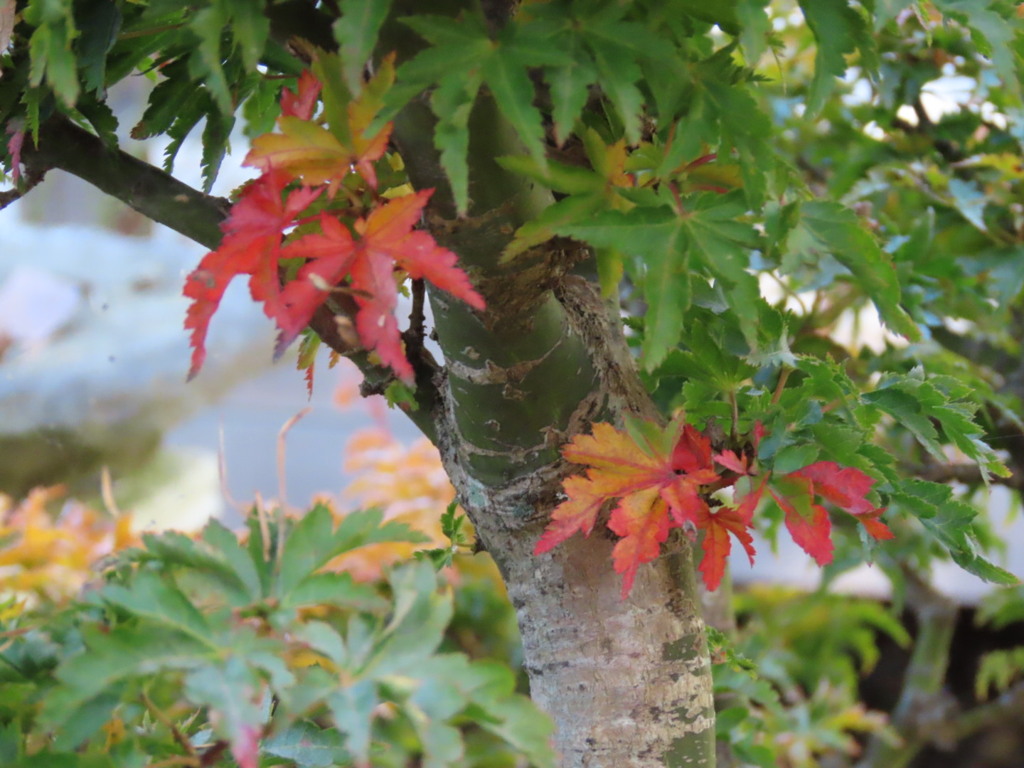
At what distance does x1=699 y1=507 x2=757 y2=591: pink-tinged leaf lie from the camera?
0.41 metres

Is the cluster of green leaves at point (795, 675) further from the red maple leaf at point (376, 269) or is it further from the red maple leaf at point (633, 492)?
the red maple leaf at point (376, 269)

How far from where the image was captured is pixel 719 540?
1.36 feet

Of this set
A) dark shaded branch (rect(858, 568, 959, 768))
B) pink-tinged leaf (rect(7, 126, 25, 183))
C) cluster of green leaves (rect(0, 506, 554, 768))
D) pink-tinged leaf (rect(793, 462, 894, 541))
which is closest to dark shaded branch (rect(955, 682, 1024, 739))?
dark shaded branch (rect(858, 568, 959, 768))

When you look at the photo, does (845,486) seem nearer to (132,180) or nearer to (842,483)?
(842,483)

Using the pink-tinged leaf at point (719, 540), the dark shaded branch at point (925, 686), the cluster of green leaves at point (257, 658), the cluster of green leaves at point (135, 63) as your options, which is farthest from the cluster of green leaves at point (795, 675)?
the cluster of green leaves at point (135, 63)

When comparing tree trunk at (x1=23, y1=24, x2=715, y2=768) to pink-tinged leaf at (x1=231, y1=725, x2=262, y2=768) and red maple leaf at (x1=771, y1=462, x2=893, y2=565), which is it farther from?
pink-tinged leaf at (x1=231, y1=725, x2=262, y2=768)

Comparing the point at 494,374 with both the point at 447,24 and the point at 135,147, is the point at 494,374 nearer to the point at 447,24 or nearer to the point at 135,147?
the point at 447,24

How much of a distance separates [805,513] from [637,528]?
75mm

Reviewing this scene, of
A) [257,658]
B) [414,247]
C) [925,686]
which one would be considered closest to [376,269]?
[414,247]

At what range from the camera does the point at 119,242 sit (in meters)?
1.54

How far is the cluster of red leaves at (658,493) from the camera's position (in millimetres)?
394

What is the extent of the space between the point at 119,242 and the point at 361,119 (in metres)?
1.38

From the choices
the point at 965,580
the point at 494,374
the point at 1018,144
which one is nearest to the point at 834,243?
the point at 494,374

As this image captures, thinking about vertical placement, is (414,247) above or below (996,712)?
above
